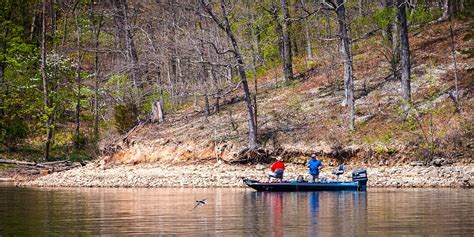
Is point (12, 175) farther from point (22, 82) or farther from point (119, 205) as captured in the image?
point (119, 205)

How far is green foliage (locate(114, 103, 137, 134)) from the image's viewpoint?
169ft

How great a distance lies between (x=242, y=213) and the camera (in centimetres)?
2636

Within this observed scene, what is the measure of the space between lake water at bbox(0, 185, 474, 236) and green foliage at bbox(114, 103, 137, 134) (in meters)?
14.2

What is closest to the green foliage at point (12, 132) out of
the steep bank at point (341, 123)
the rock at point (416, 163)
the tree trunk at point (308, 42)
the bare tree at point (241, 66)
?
the steep bank at point (341, 123)

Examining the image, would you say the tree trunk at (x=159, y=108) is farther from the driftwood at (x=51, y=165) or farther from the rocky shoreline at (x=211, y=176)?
the rocky shoreline at (x=211, y=176)

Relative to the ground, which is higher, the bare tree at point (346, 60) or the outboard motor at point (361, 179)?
the bare tree at point (346, 60)

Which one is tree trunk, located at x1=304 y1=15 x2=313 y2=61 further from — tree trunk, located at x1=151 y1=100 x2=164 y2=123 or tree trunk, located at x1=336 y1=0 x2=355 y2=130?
tree trunk, located at x1=151 y1=100 x2=164 y2=123

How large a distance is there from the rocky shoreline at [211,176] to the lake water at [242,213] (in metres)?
2.08

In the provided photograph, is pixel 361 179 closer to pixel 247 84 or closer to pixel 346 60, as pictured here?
pixel 346 60

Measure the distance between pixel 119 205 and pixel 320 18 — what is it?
31.2 m

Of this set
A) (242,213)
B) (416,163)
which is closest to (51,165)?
(416,163)

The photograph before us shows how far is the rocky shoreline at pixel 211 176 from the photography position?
119 feet

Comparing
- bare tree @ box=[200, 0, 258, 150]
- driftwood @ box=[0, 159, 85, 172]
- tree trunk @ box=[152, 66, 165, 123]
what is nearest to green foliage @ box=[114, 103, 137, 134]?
tree trunk @ box=[152, 66, 165, 123]

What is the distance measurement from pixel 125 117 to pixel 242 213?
87.7 feet
